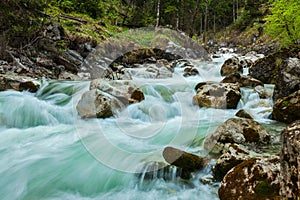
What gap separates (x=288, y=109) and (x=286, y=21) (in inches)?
241

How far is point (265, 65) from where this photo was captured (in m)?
10.6

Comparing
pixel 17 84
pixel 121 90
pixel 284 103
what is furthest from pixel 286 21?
pixel 17 84

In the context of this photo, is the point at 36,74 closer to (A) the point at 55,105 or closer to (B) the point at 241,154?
(A) the point at 55,105

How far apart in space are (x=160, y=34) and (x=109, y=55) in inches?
320

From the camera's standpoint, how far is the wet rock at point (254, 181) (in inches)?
94.0

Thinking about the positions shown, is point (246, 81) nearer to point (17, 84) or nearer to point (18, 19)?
point (17, 84)

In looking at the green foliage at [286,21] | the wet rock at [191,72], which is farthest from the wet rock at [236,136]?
the wet rock at [191,72]

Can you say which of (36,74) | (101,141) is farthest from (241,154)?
(36,74)

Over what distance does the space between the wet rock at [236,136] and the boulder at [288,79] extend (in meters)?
3.54

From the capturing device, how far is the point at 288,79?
7172 mm

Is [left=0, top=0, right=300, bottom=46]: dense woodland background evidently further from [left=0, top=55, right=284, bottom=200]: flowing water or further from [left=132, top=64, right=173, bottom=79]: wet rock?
[left=132, top=64, right=173, bottom=79]: wet rock

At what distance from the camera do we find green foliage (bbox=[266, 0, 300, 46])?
9.55 metres

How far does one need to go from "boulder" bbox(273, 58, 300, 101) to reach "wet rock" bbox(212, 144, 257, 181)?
477 cm

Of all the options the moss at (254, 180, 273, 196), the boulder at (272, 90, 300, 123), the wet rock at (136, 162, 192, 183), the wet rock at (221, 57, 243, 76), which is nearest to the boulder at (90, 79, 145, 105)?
the wet rock at (136, 162, 192, 183)
